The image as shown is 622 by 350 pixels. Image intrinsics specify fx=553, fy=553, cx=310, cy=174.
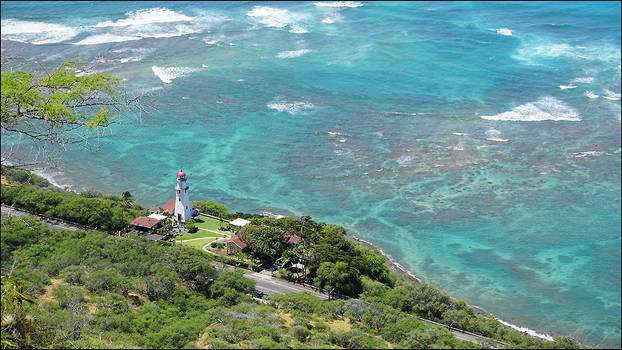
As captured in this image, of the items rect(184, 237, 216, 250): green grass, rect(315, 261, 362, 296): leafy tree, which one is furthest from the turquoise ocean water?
rect(184, 237, 216, 250): green grass

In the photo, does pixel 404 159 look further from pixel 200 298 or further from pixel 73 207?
pixel 200 298

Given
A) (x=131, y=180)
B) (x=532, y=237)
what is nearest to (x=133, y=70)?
(x=131, y=180)

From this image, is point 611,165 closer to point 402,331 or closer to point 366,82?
point 366,82

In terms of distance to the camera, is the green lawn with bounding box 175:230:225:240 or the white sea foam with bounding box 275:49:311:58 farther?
the white sea foam with bounding box 275:49:311:58

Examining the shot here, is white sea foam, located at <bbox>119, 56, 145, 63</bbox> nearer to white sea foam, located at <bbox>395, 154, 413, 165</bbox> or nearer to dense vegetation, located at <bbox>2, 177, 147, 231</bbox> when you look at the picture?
dense vegetation, located at <bbox>2, 177, 147, 231</bbox>

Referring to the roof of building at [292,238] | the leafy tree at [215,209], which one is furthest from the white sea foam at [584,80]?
the leafy tree at [215,209]
